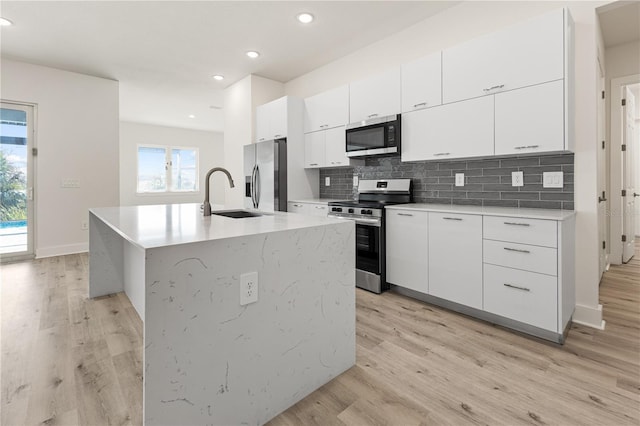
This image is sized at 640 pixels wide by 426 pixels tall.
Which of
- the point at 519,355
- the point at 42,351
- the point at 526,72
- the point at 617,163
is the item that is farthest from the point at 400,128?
the point at 42,351

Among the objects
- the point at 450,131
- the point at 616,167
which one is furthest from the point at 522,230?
the point at 616,167

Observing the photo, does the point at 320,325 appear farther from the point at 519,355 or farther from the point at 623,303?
the point at 623,303

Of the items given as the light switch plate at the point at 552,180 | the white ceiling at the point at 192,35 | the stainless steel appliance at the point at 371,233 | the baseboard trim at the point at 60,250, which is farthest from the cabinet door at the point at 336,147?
the baseboard trim at the point at 60,250

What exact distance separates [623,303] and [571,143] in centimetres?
163

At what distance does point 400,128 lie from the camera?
127 inches

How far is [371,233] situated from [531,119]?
1.57 metres

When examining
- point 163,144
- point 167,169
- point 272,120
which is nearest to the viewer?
point 272,120

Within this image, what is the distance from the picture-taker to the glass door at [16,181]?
446cm

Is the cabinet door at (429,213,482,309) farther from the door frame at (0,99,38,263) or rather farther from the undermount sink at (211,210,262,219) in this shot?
the door frame at (0,99,38,263)

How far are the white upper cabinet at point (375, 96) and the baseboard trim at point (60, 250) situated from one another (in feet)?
14.7

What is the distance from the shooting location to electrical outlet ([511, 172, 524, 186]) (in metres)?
2.71

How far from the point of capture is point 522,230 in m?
2.21

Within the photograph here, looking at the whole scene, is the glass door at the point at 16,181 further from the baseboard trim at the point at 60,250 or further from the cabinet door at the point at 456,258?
the cabinet door at the point at 456,258

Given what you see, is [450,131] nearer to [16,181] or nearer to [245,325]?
[245,325]
